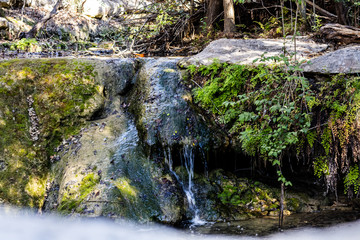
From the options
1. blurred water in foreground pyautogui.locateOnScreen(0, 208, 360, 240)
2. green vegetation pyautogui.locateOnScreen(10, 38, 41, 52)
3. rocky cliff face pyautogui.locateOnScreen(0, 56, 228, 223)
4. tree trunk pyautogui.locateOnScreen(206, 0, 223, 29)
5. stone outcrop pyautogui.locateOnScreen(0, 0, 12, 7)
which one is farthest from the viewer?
stone outcrop pyautogui.locateOnScreen(0, 0, 12, 7)

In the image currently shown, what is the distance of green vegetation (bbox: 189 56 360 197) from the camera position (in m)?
3.59

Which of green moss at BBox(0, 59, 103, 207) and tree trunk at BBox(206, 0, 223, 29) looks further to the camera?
tree trunk at BBox(206, 0, 223, 29)

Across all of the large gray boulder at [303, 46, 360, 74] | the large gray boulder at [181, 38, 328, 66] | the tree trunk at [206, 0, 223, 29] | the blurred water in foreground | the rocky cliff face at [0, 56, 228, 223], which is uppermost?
the tree trunk at [206, 0, 223, 29]

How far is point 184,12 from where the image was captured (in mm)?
9562

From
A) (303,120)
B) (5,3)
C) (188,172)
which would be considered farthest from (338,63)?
(5,3)

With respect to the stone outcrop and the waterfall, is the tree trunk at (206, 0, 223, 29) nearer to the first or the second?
the waterfall

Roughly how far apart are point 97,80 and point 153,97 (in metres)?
1.37

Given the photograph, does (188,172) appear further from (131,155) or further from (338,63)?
(338,63)

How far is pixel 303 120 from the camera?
380cm

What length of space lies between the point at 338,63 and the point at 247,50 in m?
2.08

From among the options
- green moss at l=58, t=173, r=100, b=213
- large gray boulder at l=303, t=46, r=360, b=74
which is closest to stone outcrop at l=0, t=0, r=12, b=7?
green moss at l=58, t=173, r=100, b=213

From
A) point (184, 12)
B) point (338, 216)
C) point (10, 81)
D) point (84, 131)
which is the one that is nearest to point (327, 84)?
point (338, 216)

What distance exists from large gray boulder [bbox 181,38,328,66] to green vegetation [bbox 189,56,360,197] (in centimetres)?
80

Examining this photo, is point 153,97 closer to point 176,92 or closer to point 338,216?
point 176,92
